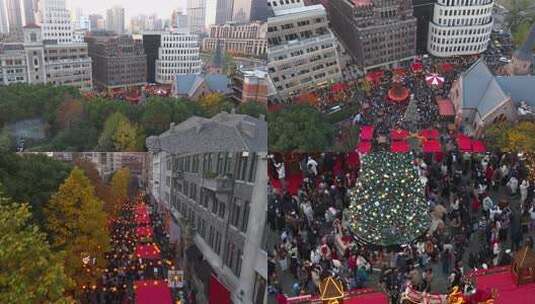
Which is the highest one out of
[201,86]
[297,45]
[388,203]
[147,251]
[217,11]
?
[217,11]

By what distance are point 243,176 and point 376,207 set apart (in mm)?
1346

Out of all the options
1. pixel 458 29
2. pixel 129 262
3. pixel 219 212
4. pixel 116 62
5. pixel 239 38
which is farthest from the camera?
pixel 458 29

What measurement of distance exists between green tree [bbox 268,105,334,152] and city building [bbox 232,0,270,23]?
2.88ft

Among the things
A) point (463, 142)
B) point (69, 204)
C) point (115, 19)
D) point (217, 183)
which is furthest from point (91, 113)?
point (463, 142)

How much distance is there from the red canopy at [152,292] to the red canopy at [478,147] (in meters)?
3.03

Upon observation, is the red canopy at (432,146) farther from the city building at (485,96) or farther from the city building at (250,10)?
the city building at (250,10)

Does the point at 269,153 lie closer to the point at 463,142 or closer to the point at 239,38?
the point at 239,38

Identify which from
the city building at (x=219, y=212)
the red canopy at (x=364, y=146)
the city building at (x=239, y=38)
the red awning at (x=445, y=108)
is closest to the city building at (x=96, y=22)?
the city building at (x=239, y=38)

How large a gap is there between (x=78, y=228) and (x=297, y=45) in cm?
251

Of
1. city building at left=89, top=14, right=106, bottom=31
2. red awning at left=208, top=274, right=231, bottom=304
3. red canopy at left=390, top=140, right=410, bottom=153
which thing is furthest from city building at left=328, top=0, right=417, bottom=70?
red awning at left=208, top=274, right=231, bottom=304

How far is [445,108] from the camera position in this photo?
4.77 meters

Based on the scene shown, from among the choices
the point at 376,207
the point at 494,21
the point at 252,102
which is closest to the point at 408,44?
the point at 494,21

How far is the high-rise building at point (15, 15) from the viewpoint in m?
4.21

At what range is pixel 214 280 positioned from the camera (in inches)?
105
